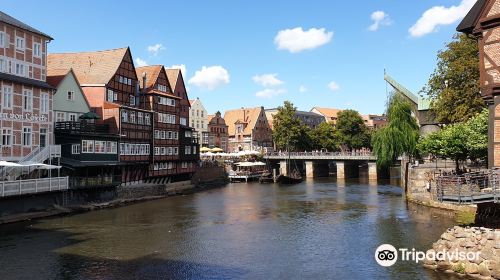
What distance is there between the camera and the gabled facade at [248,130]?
366 ft

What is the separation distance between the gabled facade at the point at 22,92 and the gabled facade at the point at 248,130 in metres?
71.3

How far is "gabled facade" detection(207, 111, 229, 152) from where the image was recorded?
10202 cm

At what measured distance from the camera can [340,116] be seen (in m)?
102

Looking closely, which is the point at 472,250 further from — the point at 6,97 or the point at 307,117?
the point at 307,117

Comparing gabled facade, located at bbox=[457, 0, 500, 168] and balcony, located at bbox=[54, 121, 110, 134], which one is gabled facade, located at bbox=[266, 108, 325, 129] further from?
gabled facade, located at bbox=[457, 0, 500, 168]

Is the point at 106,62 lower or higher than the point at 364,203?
higher

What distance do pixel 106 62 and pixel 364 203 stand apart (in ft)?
115

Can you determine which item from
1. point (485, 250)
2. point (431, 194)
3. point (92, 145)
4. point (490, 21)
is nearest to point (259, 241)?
point (485, 250)

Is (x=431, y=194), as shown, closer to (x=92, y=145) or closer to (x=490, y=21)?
(x=490, y=21)

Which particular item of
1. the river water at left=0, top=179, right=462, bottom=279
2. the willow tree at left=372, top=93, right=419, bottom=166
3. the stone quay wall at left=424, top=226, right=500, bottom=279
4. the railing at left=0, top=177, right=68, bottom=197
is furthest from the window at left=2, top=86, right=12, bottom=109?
the willow tree at left=372, top=93, right=419, bottom=166

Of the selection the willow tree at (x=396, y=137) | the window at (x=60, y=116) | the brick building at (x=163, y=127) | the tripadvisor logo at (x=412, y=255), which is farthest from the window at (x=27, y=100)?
the willow tree at (x=396, y=137)

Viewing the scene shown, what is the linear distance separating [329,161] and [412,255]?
2707 inches

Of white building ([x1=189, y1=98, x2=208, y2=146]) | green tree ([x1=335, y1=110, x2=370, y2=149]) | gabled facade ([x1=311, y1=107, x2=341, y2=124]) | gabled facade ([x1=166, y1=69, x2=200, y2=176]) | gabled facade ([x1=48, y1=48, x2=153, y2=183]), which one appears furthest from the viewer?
gabled facade ([x1=311, y1=107, x2=341, y2=124])

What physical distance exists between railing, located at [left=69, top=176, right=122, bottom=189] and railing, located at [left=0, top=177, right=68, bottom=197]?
1.71 metres
